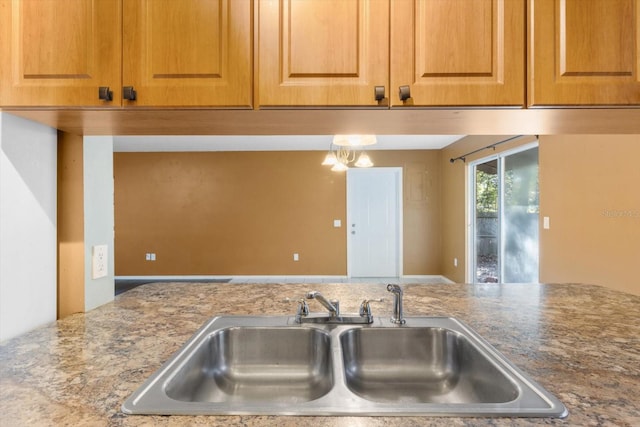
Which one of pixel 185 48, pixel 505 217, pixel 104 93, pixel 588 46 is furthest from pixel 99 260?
pixel 505 217

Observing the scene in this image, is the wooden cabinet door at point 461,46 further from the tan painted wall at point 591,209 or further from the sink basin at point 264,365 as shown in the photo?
the tan painted wall at point 591,209

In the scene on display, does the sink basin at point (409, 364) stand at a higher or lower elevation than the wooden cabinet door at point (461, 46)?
lower

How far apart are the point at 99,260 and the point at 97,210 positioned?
7.0 inches

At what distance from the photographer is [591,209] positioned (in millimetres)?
2623

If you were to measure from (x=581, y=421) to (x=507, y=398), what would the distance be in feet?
0.55

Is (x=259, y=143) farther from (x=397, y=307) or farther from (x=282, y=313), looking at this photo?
(x=397, y=307)

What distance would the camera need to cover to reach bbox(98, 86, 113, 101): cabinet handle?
802 millimetres

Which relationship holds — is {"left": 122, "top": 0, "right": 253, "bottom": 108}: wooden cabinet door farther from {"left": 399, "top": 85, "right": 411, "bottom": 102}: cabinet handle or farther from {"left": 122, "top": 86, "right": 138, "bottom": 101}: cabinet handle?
{"left": 399, "top": 85, "right": 411, "bottom": 102}: cabinet handle

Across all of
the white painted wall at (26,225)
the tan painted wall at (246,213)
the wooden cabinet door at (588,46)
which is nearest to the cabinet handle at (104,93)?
the white painted wall at (26,225)

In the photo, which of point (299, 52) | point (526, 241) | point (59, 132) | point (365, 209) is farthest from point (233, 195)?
point (299, 52)

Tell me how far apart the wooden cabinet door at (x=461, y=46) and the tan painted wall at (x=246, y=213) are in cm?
507

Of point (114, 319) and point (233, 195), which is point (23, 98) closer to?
point (114, 319)

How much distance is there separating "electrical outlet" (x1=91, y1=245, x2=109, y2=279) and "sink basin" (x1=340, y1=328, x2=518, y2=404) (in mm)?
884

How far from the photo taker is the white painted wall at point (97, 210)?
1108 millimetres
